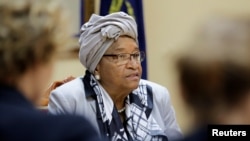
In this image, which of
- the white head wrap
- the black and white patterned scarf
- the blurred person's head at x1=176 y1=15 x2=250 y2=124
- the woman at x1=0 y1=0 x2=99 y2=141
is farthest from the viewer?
the white head wrap

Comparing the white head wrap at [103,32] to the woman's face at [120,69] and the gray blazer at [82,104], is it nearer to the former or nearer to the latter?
the woman's face at [120,69]

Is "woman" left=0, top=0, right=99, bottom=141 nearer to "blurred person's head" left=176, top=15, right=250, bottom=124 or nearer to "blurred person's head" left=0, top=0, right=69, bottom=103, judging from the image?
"blurred person's head" left=0, top=0, right=69, bottom=103

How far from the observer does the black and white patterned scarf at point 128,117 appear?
2.03 m

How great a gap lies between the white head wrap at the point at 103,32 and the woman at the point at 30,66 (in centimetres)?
131

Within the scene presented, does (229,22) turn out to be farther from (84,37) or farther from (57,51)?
(84,37)

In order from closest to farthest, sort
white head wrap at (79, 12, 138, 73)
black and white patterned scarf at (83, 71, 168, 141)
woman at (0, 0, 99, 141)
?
woman at (0, 0, 99, 141), black and white patterned scarf at (83, 71, 168, 141), white head wrap at (79, 12, 138, 73)

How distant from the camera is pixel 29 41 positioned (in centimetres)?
81

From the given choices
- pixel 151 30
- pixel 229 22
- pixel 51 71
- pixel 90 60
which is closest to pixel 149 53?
pixel 151 30

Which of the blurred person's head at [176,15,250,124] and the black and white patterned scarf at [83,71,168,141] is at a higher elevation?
the blurred person's head at [176,15,250,124]

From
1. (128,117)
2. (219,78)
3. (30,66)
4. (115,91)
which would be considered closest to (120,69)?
(115,91)

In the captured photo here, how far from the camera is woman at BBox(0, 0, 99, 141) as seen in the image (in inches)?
30.2

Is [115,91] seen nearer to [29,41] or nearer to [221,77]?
[29,41]

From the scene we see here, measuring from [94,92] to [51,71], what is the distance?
1.28 metres

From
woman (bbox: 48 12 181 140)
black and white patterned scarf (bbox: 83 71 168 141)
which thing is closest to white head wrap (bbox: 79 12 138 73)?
woman (bbox: 48 12 181 140)
